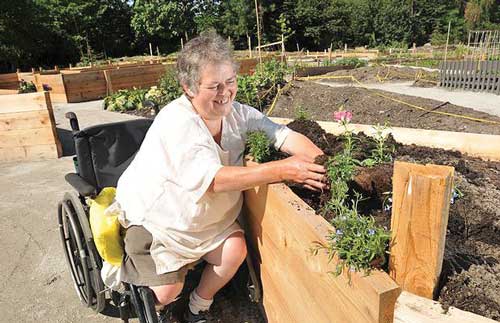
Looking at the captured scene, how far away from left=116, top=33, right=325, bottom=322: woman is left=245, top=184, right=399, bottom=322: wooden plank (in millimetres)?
118

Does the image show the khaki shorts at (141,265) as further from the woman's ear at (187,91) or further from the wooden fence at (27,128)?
the wooden fence at (27,128)

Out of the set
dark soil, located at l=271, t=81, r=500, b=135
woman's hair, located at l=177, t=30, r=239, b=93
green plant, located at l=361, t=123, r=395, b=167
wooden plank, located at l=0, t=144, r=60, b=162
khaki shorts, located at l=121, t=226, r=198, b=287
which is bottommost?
wooden plank, located at l=0, t=144, r=60, b=162

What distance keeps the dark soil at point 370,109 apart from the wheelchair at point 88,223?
11.7ft

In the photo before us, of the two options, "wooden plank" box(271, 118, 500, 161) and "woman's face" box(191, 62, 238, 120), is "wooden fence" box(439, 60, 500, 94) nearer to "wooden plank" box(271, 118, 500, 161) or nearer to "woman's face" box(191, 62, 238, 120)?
"wooden plank" box(271, 118, 500, 161)

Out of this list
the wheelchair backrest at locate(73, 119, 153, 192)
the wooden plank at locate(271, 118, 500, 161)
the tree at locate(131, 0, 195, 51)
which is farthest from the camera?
the tree at locate(131, 0, 195, 51)

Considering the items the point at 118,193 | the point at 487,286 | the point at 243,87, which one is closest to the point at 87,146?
the point at 118,193

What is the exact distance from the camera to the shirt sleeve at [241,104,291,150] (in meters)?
2.11

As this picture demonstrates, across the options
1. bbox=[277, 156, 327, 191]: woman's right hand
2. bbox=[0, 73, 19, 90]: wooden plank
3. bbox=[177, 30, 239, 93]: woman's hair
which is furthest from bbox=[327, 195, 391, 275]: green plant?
bbox=[0, 73, 19, 90]: wooden plank

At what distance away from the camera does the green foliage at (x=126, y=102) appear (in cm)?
1012

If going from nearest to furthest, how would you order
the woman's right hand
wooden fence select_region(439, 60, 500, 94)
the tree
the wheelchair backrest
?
the woman's right hand → the wheelchair backrest → wooden fence select_region(439, 60, 500, 94) → the tree

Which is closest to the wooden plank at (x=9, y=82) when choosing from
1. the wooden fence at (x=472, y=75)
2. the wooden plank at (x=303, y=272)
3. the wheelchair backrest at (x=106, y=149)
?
the wheelchair backrest at (x=106, y=149)

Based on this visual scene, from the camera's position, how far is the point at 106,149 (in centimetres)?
265

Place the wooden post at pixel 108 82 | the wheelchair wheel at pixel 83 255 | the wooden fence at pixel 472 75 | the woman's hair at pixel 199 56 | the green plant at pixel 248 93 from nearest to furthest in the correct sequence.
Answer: the woman's hair at pixel 199 56, the wheelchair wheel at pixel 83 255, the green plant at pixel 248 93, the wooden fence at pixel 472 75, the wooden post at pixel 108 82

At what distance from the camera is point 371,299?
3.34 feet
